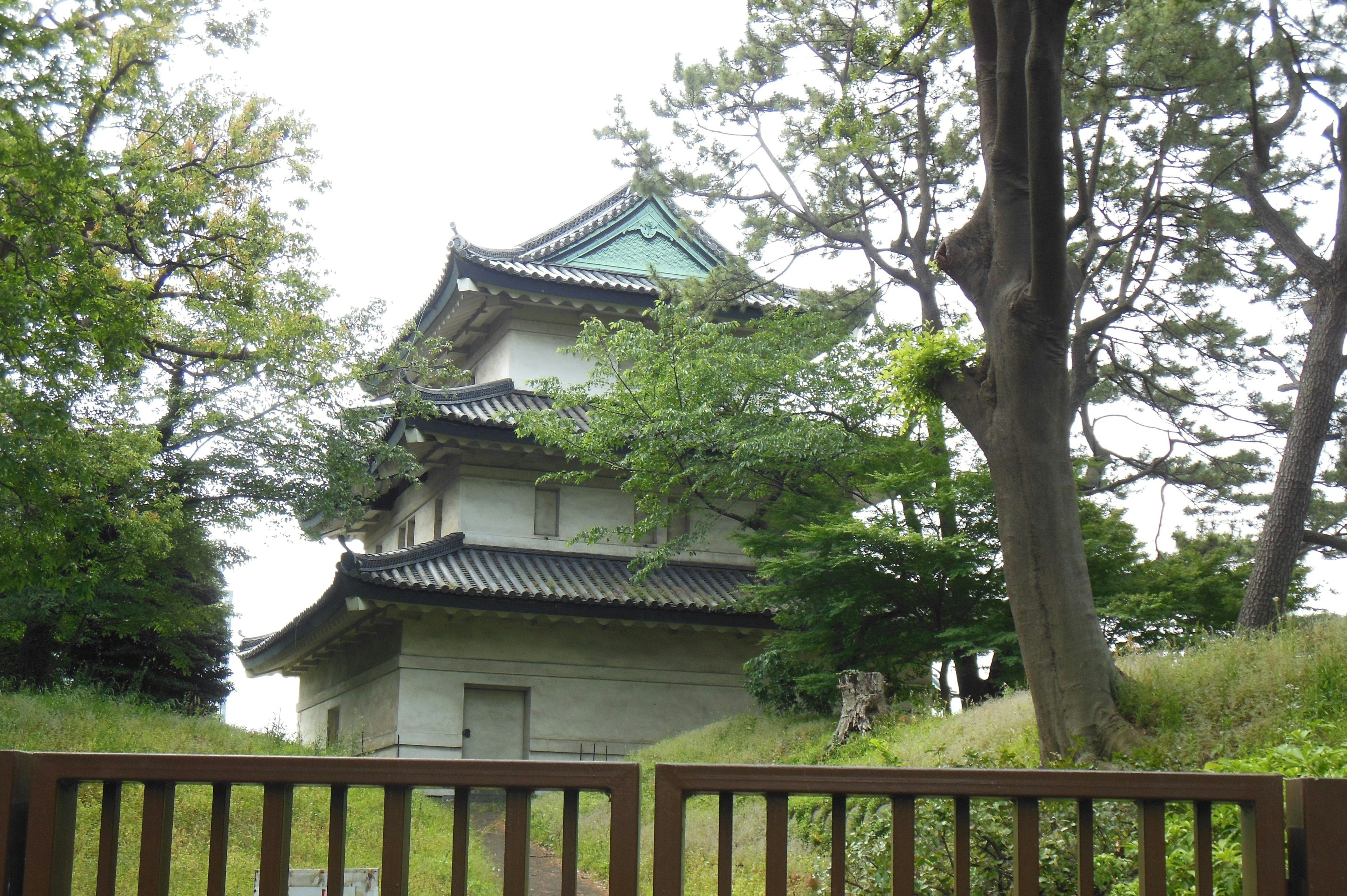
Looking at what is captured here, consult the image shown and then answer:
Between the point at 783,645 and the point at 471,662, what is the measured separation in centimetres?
569

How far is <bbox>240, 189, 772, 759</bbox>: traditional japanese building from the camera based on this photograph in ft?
60.2

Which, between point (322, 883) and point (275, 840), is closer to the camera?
point (275, 840)

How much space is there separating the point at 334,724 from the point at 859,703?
12.2 metres

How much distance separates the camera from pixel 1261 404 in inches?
778

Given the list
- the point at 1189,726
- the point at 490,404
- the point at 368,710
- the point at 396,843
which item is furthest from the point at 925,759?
the point at 368,710

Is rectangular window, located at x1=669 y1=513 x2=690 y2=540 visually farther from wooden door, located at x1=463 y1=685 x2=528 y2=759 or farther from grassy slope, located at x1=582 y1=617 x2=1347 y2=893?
grassy slope, located at x1=582 y1=617 x2=1347 y2=893

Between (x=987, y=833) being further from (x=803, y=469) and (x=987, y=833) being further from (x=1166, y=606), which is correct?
(x=803, y=469)

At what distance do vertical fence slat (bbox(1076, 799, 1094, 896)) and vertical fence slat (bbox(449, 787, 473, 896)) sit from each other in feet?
5.08

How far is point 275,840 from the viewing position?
2.79m

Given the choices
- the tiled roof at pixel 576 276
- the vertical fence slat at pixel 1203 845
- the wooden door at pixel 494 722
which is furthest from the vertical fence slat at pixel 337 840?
the tiled roof at pixel 576 276

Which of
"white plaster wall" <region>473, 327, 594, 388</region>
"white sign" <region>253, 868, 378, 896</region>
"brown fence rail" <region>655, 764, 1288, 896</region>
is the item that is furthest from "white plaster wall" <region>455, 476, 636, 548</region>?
"brown fence rail" <region>655, 764, 1288, 896</region>

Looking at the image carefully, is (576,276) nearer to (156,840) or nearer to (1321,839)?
(156,840)

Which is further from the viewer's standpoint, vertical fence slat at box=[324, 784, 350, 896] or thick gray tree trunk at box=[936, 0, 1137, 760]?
thick gray tree trunk at box=[936, 0, 1137, 760]

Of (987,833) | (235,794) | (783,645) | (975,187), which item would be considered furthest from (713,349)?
(987,833)
